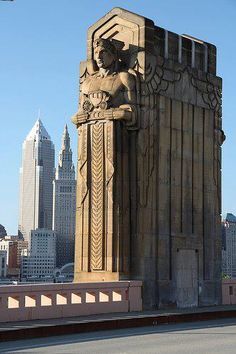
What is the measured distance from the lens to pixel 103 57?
2386 centimetres

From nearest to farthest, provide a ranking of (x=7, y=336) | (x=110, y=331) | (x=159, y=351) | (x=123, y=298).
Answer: (x=159, y=351) → (x=7, y=336) → (x=110, y=331) → (x=123, y=298)

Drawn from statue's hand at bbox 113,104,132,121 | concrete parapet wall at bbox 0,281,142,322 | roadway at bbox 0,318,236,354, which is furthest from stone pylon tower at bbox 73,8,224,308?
roadway at bbox 0,318,236,354

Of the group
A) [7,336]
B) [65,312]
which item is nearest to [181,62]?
[65,312]

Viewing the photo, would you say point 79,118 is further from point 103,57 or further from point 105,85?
point 103,57

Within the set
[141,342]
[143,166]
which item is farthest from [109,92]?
[141,342]

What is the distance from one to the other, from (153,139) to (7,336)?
32.1 feet

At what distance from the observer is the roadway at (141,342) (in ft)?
47.7

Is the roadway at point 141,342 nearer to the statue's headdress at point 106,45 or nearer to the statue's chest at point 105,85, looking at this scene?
the statue's chest at point 105,85

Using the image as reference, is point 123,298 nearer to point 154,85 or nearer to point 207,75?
point 154,85

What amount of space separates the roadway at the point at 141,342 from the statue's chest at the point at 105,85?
8155 millimetres

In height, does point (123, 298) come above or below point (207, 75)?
below

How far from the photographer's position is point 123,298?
2245 cm

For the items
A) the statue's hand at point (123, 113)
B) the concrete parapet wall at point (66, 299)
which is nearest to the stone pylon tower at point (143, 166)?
the statue's hand at point (123, 113)

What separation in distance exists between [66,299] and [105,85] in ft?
24.4
